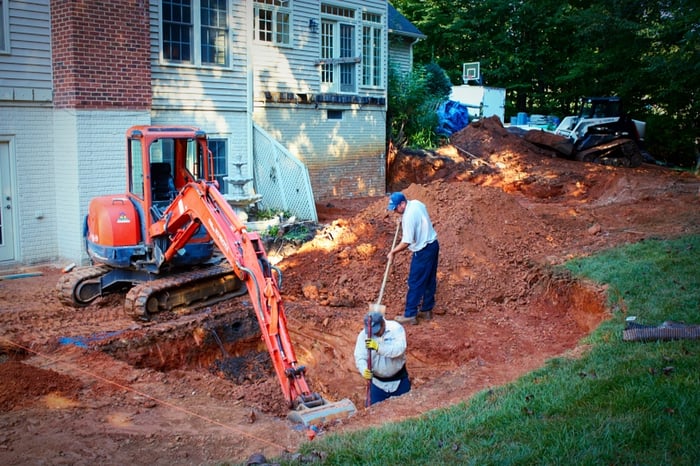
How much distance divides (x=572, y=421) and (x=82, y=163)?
36.5 ft

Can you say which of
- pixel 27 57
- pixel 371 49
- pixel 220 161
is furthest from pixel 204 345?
pixel 371 49

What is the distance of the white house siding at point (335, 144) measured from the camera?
64.8 feet

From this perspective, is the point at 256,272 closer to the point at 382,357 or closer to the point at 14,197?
the point at 382,357

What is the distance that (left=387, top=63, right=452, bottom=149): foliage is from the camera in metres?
25.2

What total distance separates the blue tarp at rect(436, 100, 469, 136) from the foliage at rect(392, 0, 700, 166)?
5.49 meters

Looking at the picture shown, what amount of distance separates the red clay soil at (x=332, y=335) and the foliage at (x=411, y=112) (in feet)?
23.2

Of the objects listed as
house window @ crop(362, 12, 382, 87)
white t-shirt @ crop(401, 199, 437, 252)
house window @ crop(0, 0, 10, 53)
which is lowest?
white t-shirt @ crop(401, 199, 437, 252)

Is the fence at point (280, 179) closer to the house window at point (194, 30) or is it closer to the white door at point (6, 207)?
the house window at point (194, 30)

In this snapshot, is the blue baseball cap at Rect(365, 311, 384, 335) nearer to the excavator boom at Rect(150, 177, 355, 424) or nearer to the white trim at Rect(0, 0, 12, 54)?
the excavator boom at Rect(150, 177, 355, 424)

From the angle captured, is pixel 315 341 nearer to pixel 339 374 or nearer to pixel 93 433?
pixel 339 374

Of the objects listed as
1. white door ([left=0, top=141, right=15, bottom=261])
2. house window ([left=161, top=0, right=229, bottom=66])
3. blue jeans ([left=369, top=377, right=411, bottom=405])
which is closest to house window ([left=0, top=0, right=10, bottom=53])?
white door ([left=0, top=141, right=15, bottom=261])

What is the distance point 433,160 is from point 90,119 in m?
13.9

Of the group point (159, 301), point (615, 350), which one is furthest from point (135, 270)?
point (615, 350)

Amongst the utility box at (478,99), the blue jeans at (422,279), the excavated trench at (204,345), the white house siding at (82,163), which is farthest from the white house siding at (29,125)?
the utility box at (478,99)
